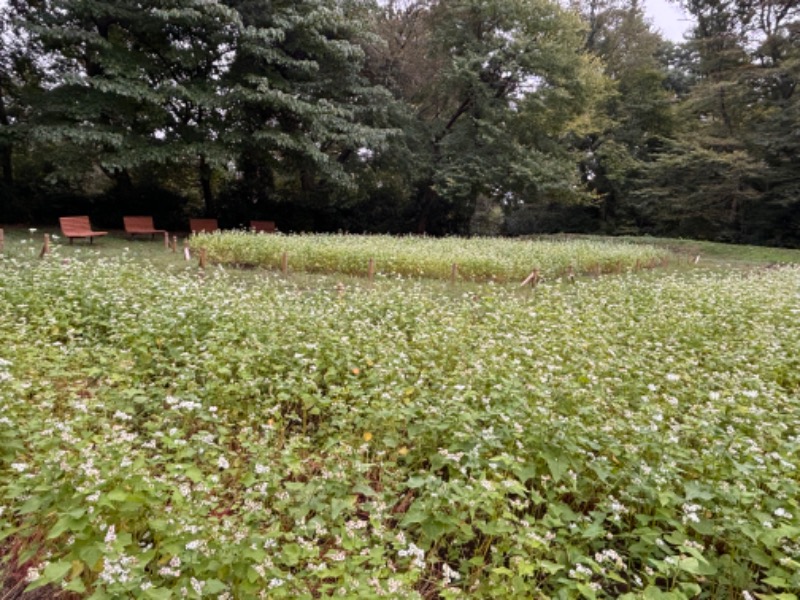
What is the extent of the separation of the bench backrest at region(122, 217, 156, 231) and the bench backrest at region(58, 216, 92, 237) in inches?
63.7

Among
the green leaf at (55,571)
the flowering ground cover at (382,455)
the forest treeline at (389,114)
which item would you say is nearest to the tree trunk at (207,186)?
the forest treeline at (389,114)

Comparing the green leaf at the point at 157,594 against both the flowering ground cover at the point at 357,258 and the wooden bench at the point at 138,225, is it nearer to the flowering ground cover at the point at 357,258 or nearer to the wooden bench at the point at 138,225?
the flowering ground cover at the point at 357,258

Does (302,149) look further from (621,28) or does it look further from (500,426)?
(621,28)

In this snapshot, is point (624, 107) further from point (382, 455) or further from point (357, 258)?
point (382, 455)

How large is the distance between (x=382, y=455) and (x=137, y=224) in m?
15.9

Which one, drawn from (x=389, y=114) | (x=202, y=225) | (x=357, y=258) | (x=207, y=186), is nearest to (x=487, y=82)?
(x=389, y=114)

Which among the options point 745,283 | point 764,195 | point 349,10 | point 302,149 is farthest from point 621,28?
point 745,283

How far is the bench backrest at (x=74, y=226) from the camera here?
Result: 13.0 metres

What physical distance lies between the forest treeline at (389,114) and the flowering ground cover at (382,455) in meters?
12.8

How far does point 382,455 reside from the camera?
2.64m

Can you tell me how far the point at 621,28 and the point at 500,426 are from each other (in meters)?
33.8

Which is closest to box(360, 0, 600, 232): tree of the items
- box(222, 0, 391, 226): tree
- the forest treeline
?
the forest treeline

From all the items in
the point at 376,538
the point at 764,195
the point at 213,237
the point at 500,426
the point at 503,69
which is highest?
the point at 503,69

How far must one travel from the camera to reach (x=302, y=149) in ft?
55.2
